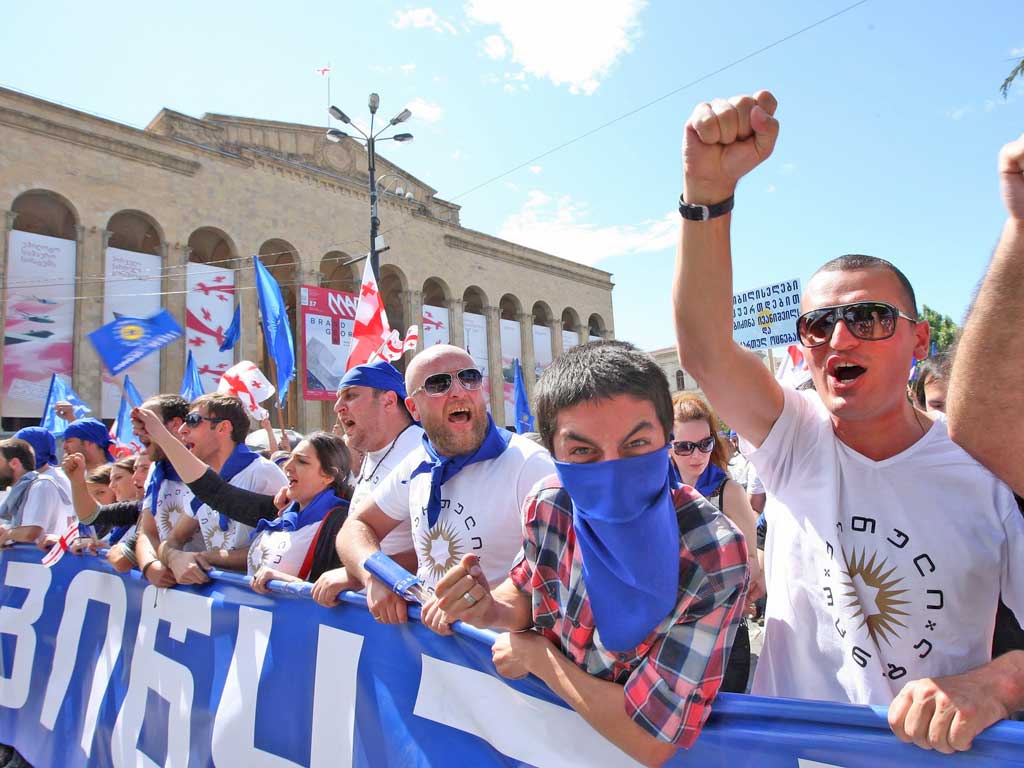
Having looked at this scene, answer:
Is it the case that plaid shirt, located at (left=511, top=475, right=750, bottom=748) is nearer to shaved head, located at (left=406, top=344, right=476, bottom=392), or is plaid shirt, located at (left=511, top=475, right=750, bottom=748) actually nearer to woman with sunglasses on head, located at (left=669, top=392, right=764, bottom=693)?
shaved head, located at (left=406, top=344, right=476, bottom=392)

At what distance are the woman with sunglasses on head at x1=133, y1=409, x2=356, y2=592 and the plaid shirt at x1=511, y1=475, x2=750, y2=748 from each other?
1.81m

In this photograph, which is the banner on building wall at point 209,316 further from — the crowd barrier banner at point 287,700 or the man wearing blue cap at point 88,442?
the crowd barrier banner at point 287,700

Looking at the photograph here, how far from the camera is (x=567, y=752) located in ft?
5.30

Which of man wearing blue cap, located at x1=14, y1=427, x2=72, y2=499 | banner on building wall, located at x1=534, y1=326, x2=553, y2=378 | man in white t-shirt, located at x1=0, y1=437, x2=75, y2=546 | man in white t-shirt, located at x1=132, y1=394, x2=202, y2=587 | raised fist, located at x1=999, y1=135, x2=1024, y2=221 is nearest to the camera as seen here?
raised fist, located at x1=999, y1=135, x2=1024, y2=221

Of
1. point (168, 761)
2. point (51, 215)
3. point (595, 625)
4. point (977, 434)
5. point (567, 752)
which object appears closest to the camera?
point (977, 434)

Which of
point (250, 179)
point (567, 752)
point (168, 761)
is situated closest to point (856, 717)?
point (567, 752)

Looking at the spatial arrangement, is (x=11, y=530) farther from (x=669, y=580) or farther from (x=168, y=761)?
(x=669, y=580)

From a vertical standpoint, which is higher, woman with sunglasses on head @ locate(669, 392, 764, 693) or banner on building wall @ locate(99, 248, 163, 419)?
banner on building wall @ locate(99, 248, 163, 419)

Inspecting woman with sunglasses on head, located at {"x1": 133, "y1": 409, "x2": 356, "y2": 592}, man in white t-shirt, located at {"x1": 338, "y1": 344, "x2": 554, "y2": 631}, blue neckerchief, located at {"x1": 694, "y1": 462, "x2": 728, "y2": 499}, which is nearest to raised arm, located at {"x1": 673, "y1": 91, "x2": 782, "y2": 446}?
man in white t-shirt, located at {"x1": 338, "y1": 344, "x2": 554, "y2": 631}

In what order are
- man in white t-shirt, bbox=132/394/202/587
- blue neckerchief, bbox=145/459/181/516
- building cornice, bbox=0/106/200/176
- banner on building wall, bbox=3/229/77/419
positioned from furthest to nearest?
building cornice, bbox=0/106/200/176 → banner on building wall, bbox=3/229/77/419 → blue neckerchief, bbox=145/459/181/516 → man in white t-shirt, bbox=132/394/202/587

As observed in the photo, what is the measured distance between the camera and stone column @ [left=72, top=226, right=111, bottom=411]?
16953 millimetres

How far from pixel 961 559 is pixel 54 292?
2005 centimetres

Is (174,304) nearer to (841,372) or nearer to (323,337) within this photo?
(323,337)

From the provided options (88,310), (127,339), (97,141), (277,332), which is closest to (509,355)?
(88,310)
